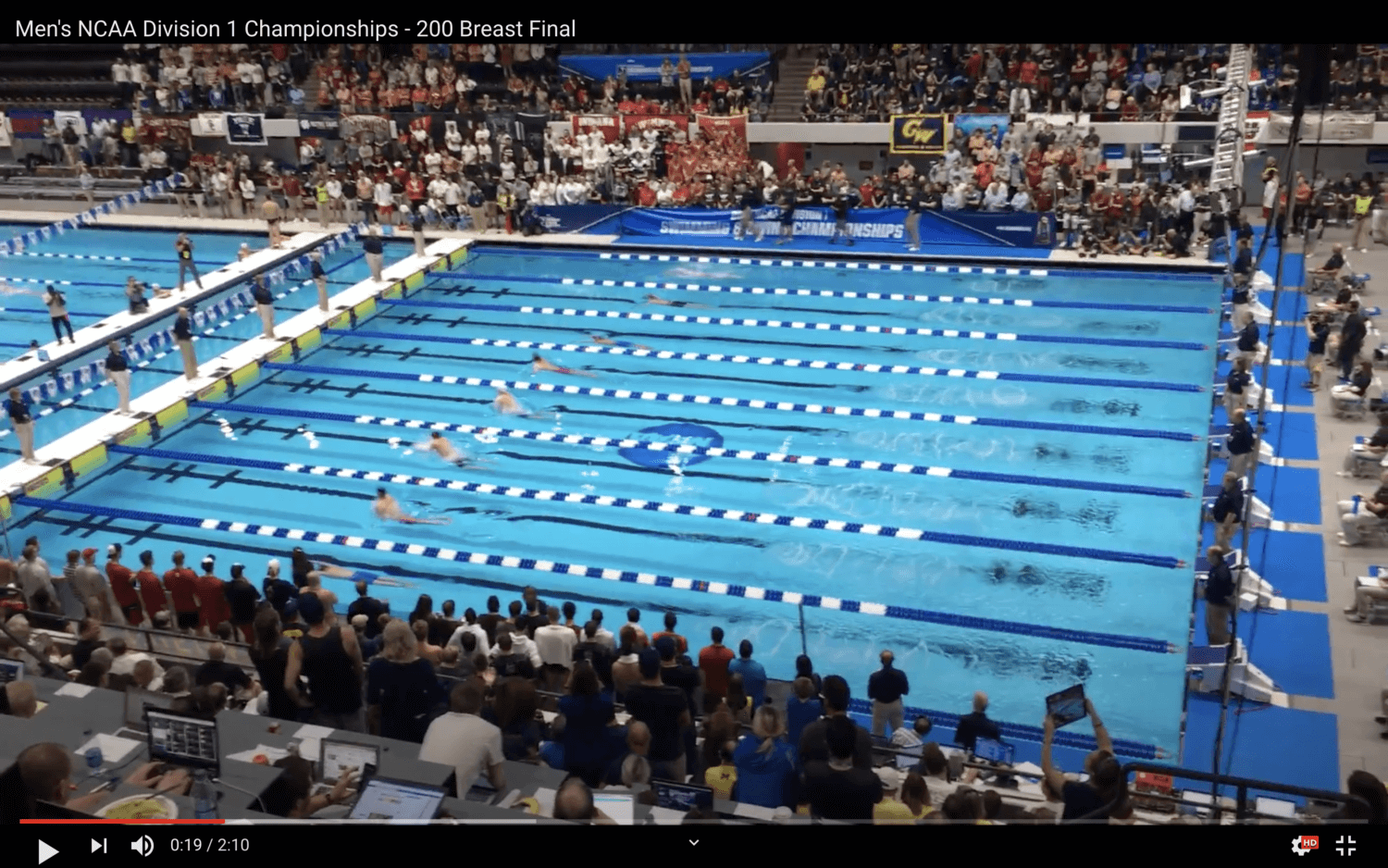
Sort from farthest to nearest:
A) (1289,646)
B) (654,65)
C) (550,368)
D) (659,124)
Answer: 1. (654,65)
2. (659,124)
3. (550,368)
4. (1289,646)

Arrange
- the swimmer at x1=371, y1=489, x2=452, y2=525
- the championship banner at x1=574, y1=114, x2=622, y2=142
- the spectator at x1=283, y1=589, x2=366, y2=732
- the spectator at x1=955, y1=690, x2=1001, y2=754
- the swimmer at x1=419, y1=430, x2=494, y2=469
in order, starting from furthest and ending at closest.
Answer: the championship banner at x1=574, y1=114, x2=622, y2=142, the swimmer at x1=419, y1=430, x2=494, y2=469, the swimmer at x1=371, y1=489, x2=452, y2=525, the spectator at x1=955, y1=690, x2=1001, y2=754, the spectator at x1=283, y1=589, x2=366, y2=732

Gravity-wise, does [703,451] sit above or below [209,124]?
below

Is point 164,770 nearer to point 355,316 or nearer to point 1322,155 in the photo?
point 355,316

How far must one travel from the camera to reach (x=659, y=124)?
22.5 m

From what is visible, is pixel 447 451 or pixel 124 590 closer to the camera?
pixel 124 590

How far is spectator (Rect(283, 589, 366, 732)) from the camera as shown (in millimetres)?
5961

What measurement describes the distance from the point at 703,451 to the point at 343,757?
8.23 meters

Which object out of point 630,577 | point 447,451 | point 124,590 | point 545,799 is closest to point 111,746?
point 545,799

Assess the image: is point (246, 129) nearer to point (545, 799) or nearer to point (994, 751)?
point (994, 751)

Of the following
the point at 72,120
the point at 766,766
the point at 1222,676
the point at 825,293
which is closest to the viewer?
the point at 766,766

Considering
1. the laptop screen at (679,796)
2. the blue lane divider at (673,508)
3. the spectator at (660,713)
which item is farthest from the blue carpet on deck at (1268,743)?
the laptop screen at (679,796)

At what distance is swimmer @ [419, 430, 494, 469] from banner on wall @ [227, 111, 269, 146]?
1523 centimetres

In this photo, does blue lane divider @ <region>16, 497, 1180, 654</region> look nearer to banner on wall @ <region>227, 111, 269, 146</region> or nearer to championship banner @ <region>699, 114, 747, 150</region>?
championship banner @ <region>699, 114, 747, 150</region>

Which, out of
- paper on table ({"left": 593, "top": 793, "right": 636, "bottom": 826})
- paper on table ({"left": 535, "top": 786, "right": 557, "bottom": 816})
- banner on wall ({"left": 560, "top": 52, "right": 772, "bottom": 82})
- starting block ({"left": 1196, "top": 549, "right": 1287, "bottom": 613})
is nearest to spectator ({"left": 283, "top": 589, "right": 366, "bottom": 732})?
paper on table ({"left": 535, "top": 786, "right": 557, "bottom": 816})
